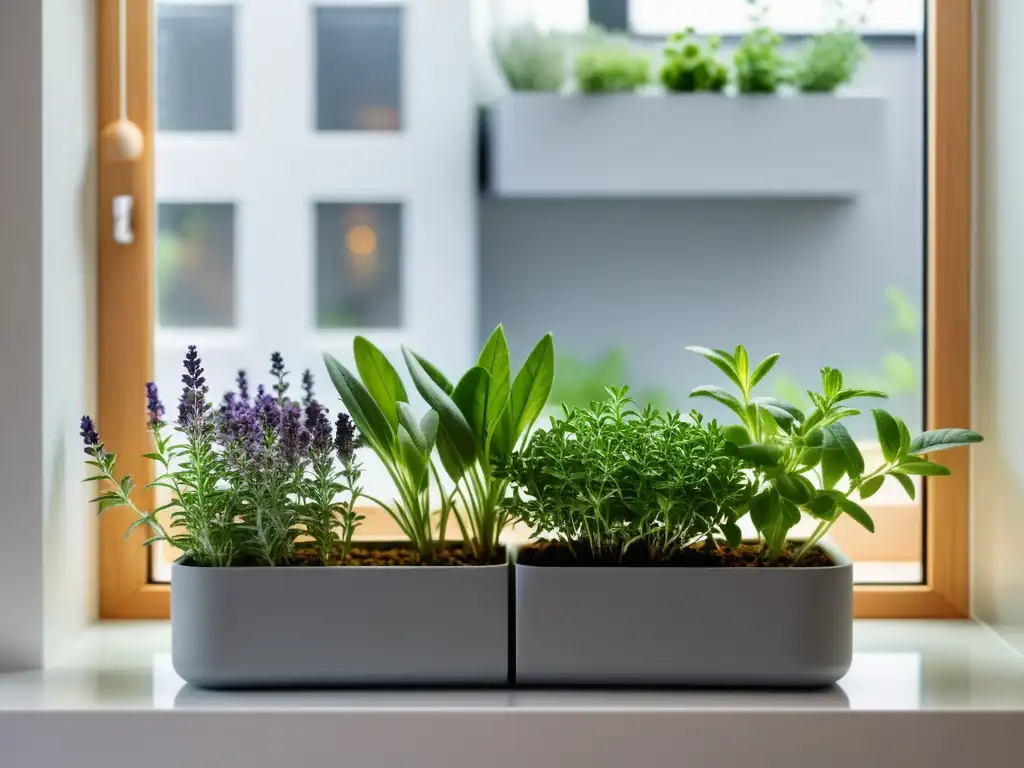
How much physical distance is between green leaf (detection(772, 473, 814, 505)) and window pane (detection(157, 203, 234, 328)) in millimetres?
630

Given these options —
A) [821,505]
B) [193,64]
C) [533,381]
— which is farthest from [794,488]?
[193,64]

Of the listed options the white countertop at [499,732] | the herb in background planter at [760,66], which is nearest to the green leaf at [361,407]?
the white countertop at [499,732]

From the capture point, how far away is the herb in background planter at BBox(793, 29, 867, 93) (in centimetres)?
118

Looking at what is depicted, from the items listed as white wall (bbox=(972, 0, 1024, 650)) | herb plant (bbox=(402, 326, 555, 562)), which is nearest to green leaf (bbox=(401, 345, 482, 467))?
herb plant (bbox=(402, 326, 555, 562))

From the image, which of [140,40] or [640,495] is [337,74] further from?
[640,495]

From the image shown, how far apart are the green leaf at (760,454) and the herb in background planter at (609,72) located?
18.6 inches

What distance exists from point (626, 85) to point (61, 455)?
0.70m

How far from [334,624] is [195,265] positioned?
1.57 feet

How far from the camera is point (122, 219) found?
115 cm

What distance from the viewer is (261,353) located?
1.20 m

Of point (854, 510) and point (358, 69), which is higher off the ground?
point (358, 69)

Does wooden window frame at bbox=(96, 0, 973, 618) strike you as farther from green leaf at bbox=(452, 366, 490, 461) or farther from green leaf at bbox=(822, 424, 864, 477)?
green leaf at bbox=(452, 366, 490, 461)

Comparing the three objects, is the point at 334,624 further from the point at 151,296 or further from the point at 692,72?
the point at 692,72

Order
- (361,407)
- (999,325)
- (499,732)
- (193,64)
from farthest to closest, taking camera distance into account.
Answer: (193,64) < (999,325) < (361,407) < (499,732)
